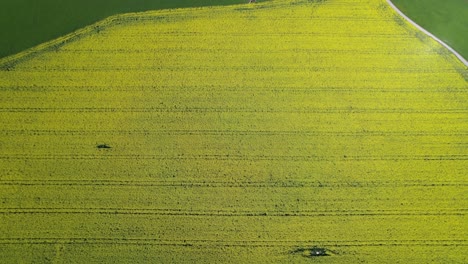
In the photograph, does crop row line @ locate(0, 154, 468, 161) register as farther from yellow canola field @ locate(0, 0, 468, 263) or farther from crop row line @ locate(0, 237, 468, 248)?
crop row line @ locate(0, 237, 468, 248)

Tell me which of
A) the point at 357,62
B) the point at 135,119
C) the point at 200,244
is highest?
the point at 357,62

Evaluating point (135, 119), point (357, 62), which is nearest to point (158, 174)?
point (135, 119)

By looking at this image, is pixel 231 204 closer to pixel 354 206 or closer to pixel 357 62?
pixel 354 206

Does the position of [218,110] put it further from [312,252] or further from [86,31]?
[86,31]

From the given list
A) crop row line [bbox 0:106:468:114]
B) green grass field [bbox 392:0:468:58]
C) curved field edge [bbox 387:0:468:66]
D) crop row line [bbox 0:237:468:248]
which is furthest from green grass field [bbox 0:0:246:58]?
crop row line [bbox 0:237:468:248]

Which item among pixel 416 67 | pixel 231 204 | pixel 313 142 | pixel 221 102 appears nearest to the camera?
pixel 231 204

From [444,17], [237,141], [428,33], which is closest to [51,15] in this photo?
[237,141]
